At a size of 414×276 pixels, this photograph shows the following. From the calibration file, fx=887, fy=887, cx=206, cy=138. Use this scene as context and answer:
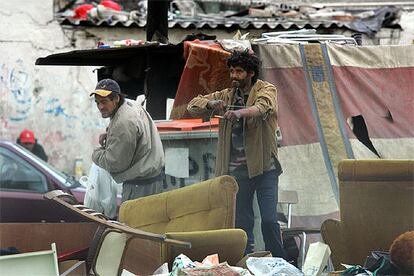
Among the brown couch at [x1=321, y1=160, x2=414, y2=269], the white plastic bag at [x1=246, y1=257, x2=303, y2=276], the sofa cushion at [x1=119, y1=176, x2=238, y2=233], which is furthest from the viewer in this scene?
the brown couch at [x1=321, y1=160, x2=414, y2=269]

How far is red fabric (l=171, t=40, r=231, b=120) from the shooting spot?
23.2 ft

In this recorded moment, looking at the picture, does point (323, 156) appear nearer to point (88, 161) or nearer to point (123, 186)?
point (123, 186)

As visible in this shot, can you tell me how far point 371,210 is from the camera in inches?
220

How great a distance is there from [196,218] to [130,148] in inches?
47.1

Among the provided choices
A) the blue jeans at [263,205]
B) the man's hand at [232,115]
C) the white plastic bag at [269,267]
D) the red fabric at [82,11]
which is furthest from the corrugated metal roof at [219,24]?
the white plastic bag at [269,267]

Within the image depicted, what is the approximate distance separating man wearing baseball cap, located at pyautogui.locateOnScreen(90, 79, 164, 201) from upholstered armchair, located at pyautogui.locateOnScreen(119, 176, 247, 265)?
0.54 m

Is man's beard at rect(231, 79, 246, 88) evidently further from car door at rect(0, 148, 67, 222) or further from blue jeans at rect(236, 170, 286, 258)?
car door at rect(0, 148, 67, 222)

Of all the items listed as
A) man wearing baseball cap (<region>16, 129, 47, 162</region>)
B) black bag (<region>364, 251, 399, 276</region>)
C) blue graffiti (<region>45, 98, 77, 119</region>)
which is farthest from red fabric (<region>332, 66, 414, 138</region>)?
blue graffiti (<region>45, 98, 77, 119</region>)

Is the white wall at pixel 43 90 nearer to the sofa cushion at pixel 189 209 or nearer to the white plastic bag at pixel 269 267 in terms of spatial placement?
the sofa cushion at pixel 189 209

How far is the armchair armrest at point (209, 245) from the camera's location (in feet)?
16.5

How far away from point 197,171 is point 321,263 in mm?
2223

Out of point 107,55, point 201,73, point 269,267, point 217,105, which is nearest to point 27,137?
point 107,55

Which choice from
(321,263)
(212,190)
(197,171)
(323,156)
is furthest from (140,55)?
(321,263)

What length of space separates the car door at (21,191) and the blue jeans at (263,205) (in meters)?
2.54
